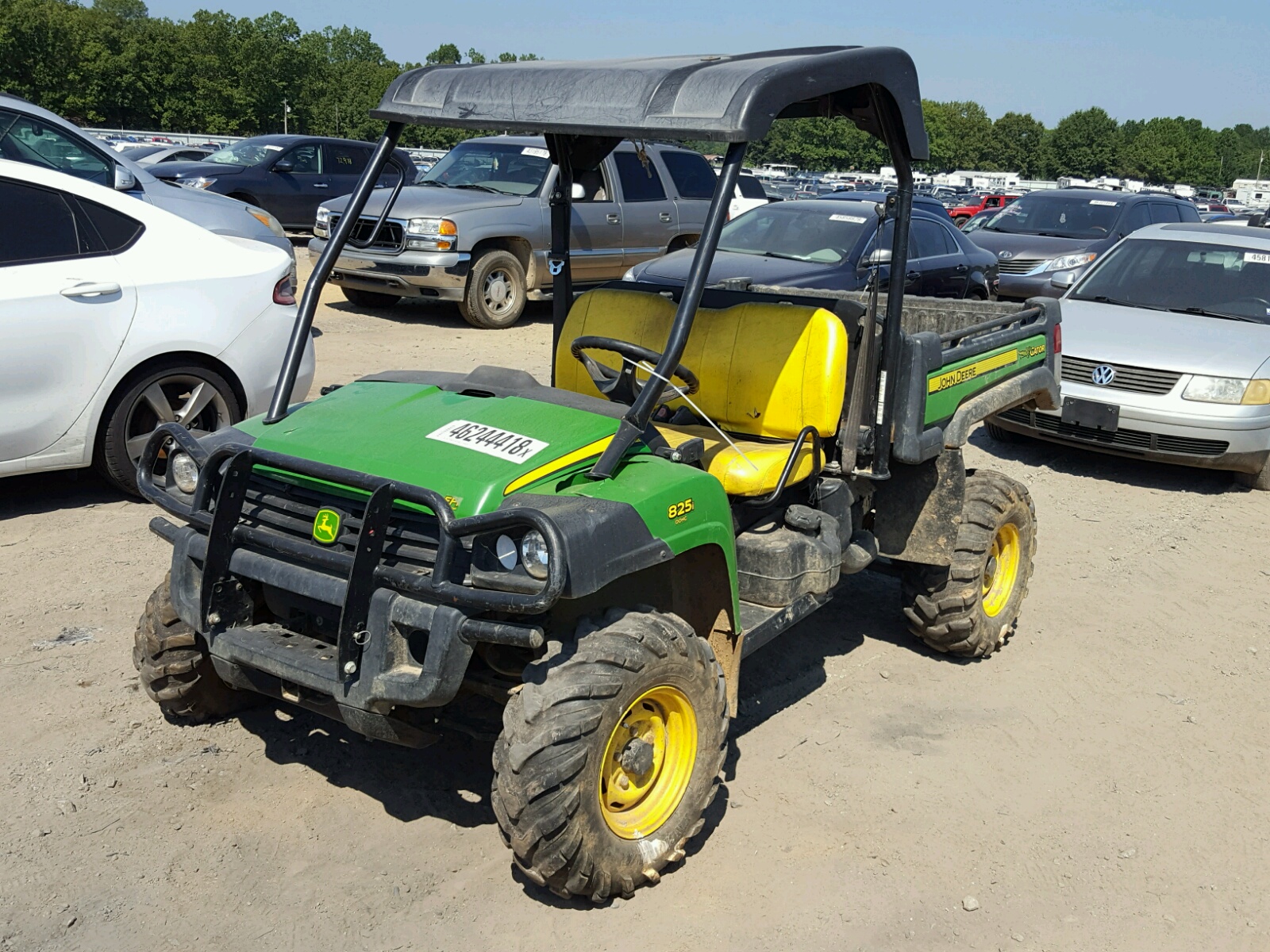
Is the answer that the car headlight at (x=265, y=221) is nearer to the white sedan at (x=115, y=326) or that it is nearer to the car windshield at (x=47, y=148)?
the car windshield at (x=47, y=148)

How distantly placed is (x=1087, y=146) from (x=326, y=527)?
12416 cm

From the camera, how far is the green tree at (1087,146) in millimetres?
112875

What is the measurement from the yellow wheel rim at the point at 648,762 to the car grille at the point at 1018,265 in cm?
1248

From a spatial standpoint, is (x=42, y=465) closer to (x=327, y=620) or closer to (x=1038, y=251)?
(x=327, y=620)

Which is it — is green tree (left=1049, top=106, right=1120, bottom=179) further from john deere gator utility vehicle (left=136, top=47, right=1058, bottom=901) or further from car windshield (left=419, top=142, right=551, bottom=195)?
john deere gator utility vehicle (left=136, top=47, right=1058, bottom=901)

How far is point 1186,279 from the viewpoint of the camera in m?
9.21

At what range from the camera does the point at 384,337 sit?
11711 mm

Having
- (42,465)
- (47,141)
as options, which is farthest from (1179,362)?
(47,141)

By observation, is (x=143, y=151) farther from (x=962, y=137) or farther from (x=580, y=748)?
(x=962, y=137)

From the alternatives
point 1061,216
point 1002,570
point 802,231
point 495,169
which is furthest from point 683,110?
point 1061,216

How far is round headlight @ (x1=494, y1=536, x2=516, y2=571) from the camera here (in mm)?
3199

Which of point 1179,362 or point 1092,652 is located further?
point 1179,362

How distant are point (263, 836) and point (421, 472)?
4.23 feet

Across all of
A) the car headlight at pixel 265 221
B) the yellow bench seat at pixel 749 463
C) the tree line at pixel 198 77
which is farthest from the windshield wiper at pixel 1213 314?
the tree line at pixel 198 77
